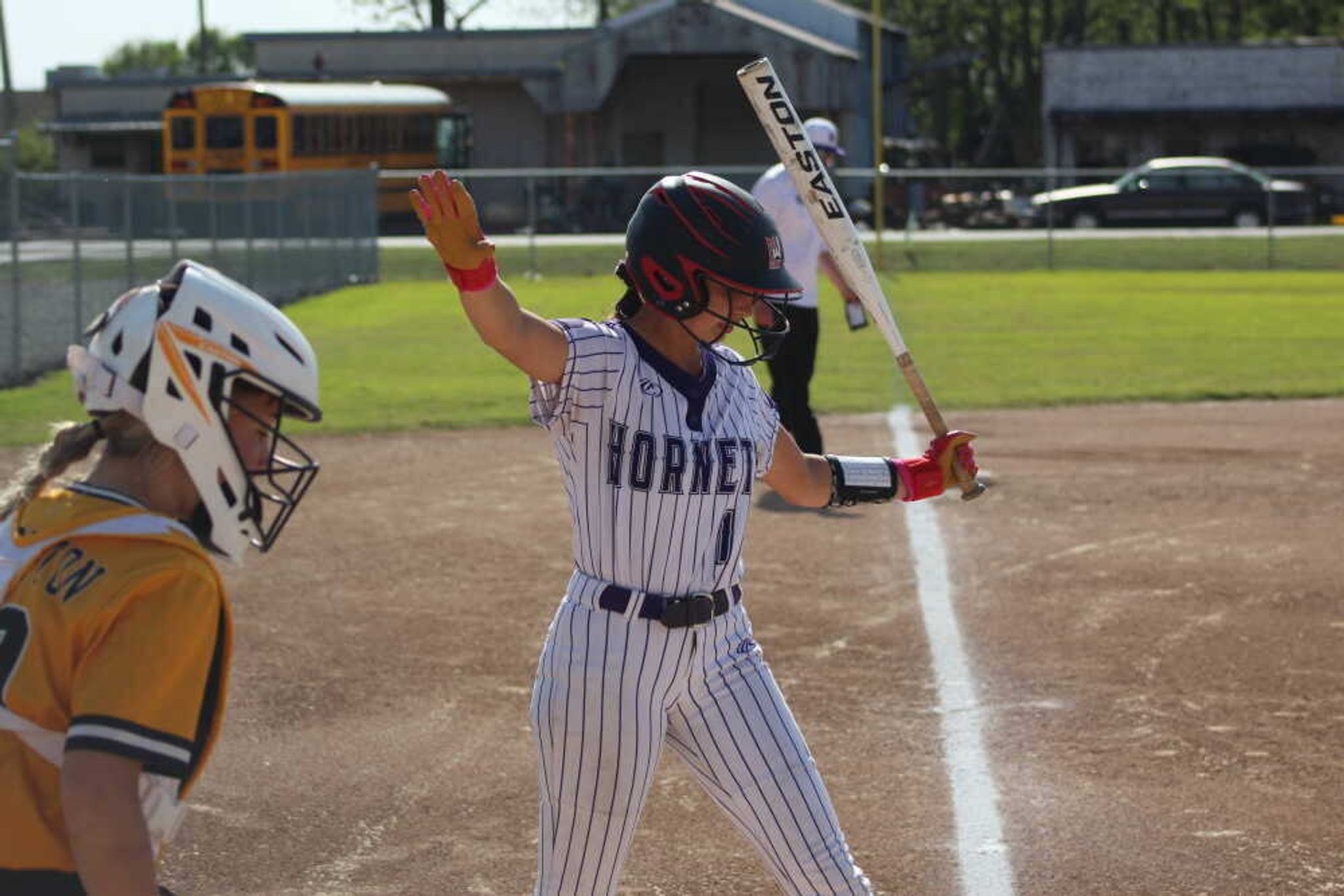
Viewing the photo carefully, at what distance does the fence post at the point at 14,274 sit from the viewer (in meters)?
18.2

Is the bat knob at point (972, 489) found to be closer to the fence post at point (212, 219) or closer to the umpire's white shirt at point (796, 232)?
the umpire's white shirt at point (796, 232)

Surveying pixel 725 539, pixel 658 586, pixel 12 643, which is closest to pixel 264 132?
pixel 725 539

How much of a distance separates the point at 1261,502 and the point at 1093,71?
46609 millimetres

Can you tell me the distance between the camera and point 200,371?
9.62ft

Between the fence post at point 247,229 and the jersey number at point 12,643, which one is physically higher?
the fence post at point 247,229

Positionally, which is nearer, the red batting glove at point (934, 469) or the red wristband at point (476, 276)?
the red wristband at point (476, 276)

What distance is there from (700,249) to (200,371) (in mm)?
1621

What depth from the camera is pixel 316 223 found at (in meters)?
30.8

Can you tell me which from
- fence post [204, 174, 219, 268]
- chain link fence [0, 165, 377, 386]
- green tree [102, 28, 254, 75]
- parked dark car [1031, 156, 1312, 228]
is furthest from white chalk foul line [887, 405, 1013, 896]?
green tree [102, 28, 254, 75]

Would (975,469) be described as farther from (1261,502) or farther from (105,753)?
(1261,502)

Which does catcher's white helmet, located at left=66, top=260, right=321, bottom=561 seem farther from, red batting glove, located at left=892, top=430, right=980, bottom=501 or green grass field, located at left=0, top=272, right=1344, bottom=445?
green grass field, located at left=0, top=272, right=1344, bottom=445

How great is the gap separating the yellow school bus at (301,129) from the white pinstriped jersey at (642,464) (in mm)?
39996

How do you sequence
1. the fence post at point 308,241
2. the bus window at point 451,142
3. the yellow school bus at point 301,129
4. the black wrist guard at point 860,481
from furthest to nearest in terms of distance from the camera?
the bus window at point 451,142, the yellow school bus at point 301,129, the fence post at point 308,241, the black wrist guard at point 860,481

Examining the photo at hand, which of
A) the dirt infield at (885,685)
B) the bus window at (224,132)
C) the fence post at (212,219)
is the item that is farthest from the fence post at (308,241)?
the dirt infield at (885,685)
